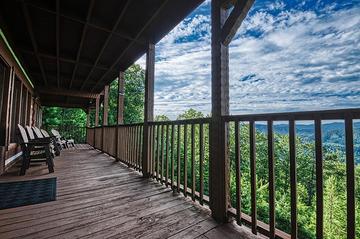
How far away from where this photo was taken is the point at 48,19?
3.23 meters

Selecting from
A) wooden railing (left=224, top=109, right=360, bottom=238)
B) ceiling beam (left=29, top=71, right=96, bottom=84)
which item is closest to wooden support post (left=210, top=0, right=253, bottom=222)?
wooden railing (left=224, top=109, right=360, bottom=238)

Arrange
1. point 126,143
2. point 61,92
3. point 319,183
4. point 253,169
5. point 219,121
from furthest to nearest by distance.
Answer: point 61,92, point 126,143, point 219,121, point 253,169, point 319,183

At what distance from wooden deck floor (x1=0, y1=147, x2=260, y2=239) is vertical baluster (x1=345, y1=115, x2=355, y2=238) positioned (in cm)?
71

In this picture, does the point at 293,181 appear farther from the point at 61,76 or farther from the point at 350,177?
the point at 61,76

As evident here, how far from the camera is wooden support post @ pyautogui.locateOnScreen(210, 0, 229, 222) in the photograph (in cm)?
187

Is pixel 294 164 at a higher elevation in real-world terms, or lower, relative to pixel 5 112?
lower

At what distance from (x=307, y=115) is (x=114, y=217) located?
1862 millimetres

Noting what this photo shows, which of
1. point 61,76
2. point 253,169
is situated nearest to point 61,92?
point 61,76

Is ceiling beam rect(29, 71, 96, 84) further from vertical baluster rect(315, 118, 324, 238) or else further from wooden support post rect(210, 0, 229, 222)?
vertical baluster rect(315, 118, 324, 238)

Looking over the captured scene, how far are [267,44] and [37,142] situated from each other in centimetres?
2038

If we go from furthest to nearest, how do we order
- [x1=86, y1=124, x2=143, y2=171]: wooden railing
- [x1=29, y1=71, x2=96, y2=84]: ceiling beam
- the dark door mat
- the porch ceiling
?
[x1=29, y1=71, x2=96, y2=84]: ceiling beam
[x1=86, y1=124, x2=143, y2=171]: wooden railing
the porch ceiling
the dark door mat

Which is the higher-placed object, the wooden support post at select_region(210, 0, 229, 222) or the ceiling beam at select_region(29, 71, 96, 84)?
the ceiling beam at select_region(29, 71, 96, 84)

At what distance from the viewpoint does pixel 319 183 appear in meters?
1.20

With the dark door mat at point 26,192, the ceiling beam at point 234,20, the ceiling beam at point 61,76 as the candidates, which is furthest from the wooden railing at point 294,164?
the ceiling beam at point 61,76
